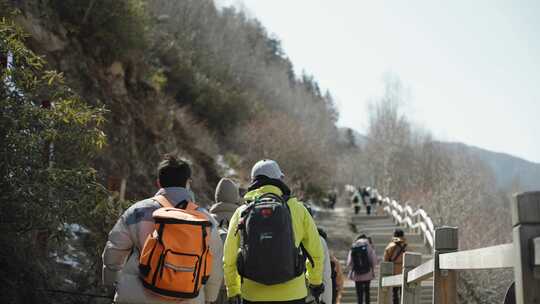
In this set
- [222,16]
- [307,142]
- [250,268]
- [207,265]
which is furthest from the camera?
[222,16]

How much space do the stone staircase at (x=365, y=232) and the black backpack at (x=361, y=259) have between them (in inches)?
146

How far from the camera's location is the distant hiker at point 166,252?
4164 mm

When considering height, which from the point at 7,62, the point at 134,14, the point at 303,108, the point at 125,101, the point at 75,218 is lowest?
the point at 75,218

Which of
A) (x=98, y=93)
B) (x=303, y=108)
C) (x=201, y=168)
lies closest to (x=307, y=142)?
(x=201, y=168)

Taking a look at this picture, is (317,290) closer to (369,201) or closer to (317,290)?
(317,290)

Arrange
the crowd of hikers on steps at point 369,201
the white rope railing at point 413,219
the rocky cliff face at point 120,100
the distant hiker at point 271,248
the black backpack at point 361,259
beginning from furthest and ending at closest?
the crowd of hikers on steps at point 369,201, the white rope railing at point 413,219, the rocky cliff face at point 120,100, the black backpack at point 361,259, the distant hiker at point 271,248

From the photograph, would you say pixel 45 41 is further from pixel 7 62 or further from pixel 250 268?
pixel 250 268

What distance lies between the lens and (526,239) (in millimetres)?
2768

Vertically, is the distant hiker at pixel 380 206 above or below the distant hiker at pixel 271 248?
above

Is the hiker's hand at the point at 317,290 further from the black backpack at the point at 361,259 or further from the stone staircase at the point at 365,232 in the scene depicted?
the stone staircase at the point at 365,232

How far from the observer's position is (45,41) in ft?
50.1

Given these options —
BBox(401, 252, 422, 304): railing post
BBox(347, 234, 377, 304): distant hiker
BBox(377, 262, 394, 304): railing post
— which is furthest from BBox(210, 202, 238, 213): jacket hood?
BBox(347, 234, 377, 304): distant hiker

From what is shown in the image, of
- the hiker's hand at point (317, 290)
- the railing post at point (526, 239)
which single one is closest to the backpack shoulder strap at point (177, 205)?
the hiker's hand at point (317, 290)

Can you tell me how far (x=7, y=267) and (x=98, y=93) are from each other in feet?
35.7
